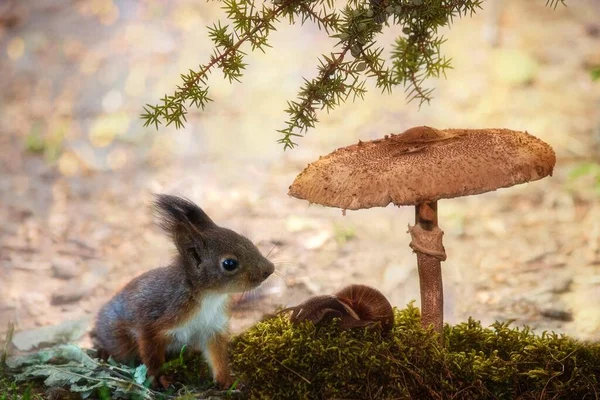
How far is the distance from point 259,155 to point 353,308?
2.64m

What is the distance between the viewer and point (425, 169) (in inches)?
88.5

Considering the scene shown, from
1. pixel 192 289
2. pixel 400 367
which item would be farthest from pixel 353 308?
pixel 192 289

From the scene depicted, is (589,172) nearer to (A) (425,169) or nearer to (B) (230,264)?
(A) (425,169)

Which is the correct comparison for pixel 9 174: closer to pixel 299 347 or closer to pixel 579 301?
pixel 299 347

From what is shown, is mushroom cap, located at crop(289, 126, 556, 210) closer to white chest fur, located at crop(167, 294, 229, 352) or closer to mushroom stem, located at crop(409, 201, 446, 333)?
mushroom stem, located at crop(409, 201, 446, 333)

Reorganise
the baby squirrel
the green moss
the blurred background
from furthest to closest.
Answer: the blurred background, the baby squirrel, the green moss

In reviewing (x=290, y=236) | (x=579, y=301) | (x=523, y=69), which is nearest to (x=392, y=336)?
(x=579, y=301)

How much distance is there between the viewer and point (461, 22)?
547 centimetres

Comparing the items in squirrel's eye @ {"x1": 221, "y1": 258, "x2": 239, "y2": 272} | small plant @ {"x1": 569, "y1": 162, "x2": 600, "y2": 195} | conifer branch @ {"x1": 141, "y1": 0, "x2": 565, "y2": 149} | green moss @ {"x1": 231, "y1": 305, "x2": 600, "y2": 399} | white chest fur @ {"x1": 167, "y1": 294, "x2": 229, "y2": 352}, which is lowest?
green moss @ {"x1": 231, "y1": 305, "x2": 600, "y2": 399}

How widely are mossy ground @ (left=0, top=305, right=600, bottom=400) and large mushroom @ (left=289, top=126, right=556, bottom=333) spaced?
170 millimetres

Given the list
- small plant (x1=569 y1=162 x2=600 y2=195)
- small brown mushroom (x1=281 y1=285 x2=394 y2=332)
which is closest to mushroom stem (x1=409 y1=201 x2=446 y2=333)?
small brown mushroom (x1=281 y1=285 x2=394 y2=332)

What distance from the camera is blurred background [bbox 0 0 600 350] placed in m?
4.21

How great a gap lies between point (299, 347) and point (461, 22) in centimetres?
368

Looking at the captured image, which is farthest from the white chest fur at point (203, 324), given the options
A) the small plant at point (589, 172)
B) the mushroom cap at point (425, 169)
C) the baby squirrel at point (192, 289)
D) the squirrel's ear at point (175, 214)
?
the small plant at point (589, 172)
